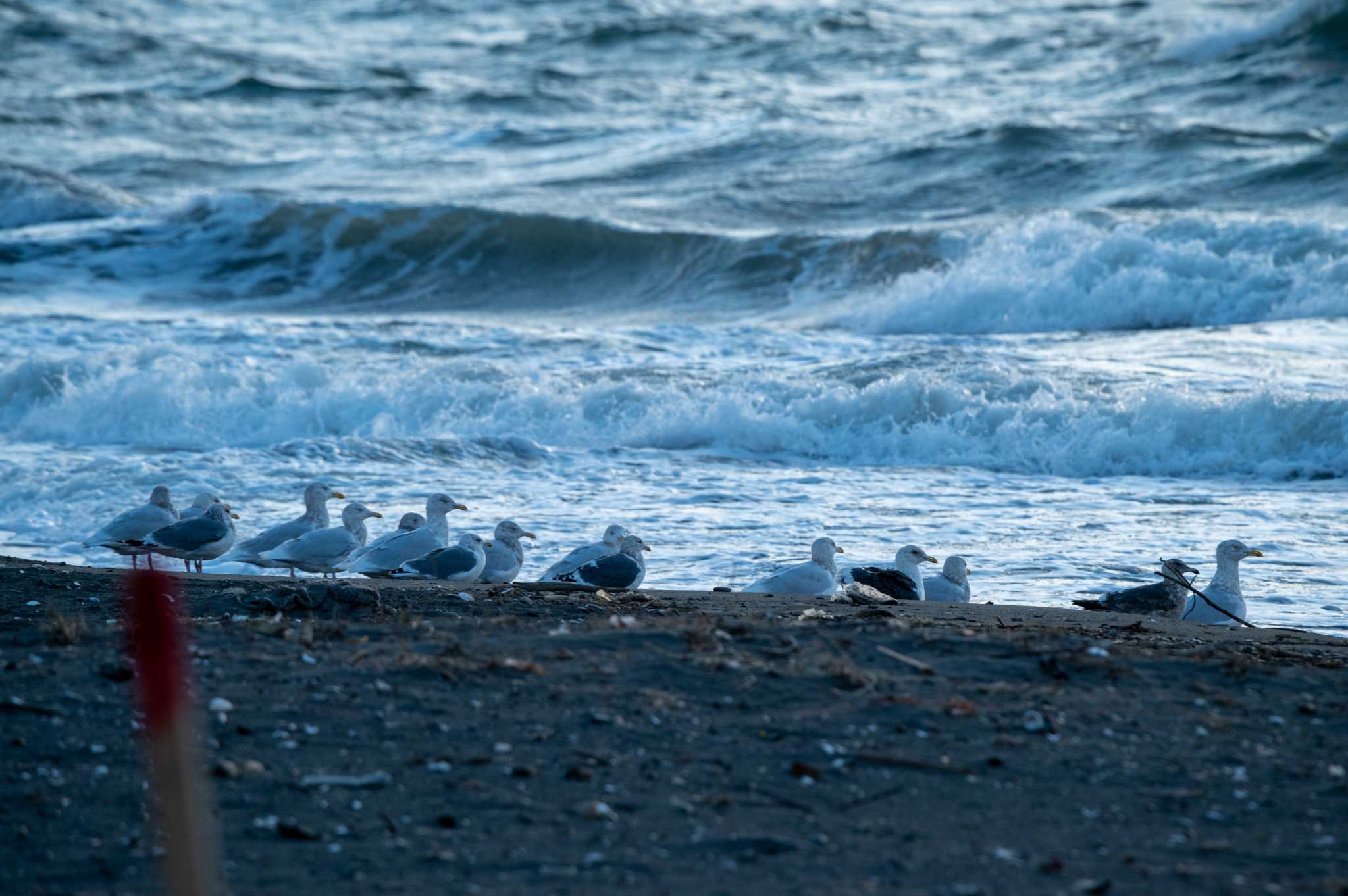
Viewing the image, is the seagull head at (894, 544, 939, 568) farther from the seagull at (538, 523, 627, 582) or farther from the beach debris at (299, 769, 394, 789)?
the beach debris at (299, 769, 394, 789)

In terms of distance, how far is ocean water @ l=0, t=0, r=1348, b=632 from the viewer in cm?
1083

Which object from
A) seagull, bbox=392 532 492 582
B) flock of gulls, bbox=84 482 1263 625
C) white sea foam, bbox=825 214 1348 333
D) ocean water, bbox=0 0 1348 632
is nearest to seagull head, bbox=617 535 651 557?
flock of gulls, bbox=84 482 1263 625

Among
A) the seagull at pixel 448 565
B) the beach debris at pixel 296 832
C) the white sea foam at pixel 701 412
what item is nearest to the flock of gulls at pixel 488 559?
the seagull at pixel 448 565

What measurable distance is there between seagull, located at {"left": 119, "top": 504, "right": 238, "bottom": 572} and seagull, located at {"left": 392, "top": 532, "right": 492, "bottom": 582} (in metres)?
1.14

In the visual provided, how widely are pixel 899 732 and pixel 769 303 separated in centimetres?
1440

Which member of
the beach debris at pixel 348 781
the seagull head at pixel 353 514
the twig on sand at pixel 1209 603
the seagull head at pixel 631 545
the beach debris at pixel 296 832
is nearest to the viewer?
the beach debris at pixel 296 832

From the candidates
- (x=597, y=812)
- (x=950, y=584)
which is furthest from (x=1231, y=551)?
(x=597, y=812)

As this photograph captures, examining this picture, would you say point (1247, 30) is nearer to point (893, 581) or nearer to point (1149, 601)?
point (1149, 601)

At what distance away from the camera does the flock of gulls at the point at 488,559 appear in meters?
7.67

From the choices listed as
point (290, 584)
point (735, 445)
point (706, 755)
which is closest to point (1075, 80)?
point (735, 445)

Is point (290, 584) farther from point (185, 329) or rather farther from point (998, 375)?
point (185, 329)

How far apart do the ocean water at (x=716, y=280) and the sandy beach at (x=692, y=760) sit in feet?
11.3

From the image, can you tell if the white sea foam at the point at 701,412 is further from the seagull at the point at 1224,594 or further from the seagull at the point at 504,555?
the seagull at the point at 1224,594

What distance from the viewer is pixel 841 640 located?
17.0ft
